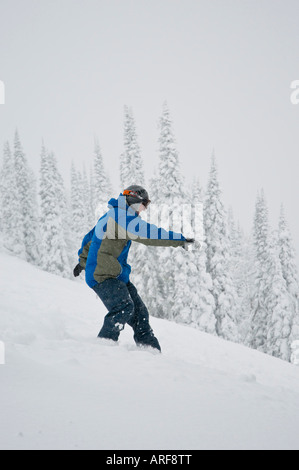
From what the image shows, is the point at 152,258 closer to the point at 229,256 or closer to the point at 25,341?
the point at 229,256

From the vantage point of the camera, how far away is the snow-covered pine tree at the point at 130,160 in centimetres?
2638

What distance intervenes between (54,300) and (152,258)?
564 inches

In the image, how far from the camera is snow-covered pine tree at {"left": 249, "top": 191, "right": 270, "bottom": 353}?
2748 cm

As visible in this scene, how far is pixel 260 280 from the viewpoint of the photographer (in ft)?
92.8

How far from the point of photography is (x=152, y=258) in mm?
24422

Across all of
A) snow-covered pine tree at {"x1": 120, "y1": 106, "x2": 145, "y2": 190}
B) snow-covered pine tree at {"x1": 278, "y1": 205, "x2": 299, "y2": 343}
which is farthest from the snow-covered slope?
snow-covered pine tree at {"x1": 278, "y1": 205, "x2": 299, "y2": 343}

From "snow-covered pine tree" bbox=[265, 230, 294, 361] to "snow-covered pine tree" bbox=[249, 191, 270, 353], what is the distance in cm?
82

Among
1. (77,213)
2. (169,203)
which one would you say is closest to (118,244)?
(169,203)

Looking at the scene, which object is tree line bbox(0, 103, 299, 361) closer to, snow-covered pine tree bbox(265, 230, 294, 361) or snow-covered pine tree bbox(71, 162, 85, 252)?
snow-covered pine tree bbox(265, 230, 294, 361)

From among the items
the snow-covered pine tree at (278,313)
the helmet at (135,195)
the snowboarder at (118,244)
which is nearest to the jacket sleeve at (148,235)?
the snowboarder at (118,244)

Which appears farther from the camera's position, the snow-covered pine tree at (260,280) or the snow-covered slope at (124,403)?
the snow-covered pine tree at (260,280)

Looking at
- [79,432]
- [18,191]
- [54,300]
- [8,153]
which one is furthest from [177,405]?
[8,153]

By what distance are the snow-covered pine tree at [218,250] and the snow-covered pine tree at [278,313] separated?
345 cm

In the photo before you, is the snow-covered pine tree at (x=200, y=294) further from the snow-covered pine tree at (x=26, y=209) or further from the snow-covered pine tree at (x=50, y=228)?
the snow-covered pine tree at (x=26, y=209)
